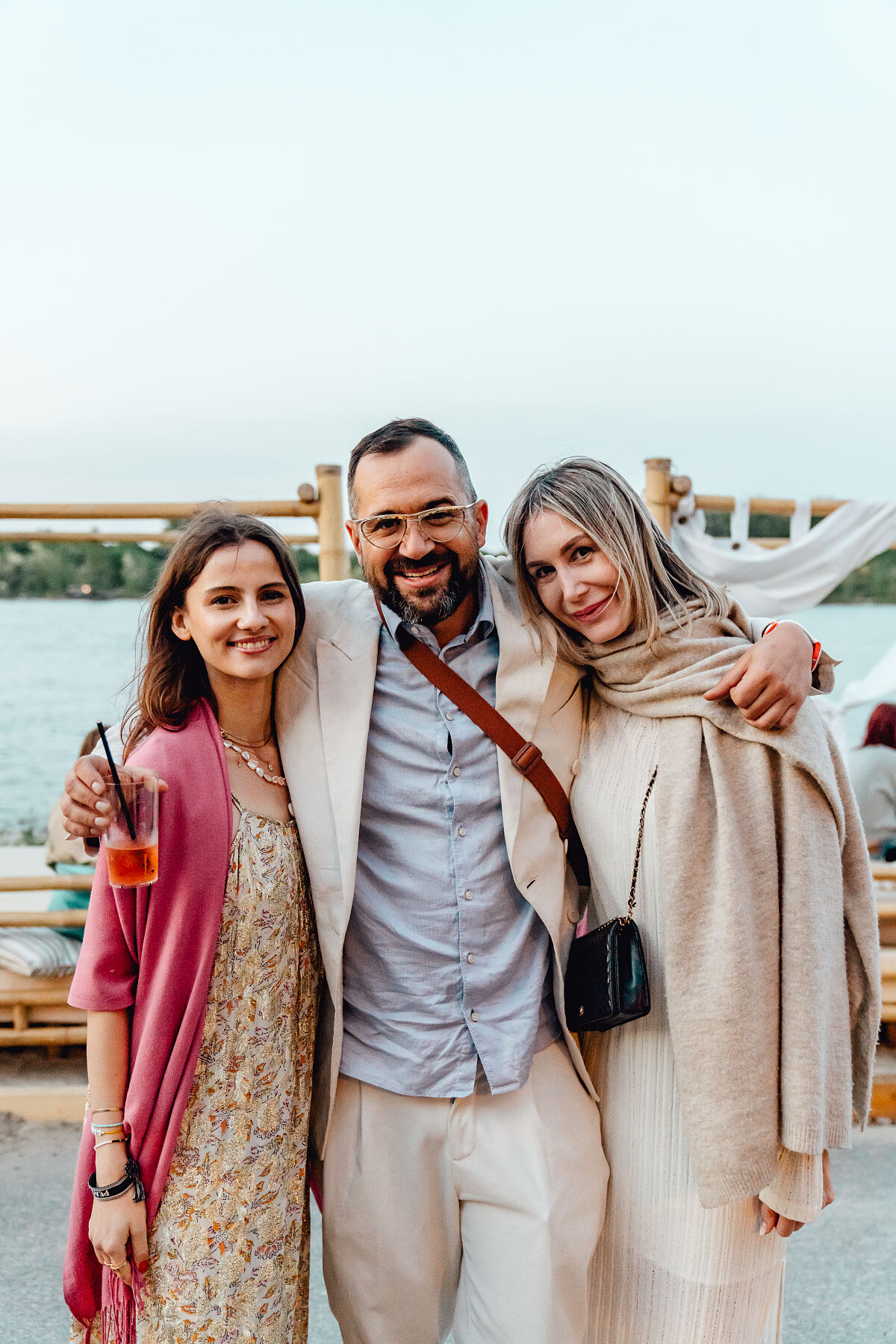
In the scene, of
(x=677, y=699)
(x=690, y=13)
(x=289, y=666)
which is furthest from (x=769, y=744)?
(x=690, y=13)

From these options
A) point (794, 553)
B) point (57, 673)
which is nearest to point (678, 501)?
point (794, 553)

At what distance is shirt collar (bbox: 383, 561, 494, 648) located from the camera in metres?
1.90

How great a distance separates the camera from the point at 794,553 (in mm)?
4801

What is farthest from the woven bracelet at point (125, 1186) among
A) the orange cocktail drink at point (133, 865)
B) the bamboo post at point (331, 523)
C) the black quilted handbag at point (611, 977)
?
the bamboo post at point (331, 523)

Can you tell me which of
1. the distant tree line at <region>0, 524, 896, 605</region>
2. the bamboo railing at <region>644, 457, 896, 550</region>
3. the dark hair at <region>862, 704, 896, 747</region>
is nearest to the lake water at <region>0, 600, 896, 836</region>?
the distant tree line at <region>0, 524, 896, 605</region>

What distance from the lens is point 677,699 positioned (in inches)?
68.4

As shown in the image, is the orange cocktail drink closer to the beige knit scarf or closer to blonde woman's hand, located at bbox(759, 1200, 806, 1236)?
the beige knit scarf

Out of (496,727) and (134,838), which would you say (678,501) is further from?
(134,838)

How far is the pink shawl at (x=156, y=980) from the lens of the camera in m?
1.58

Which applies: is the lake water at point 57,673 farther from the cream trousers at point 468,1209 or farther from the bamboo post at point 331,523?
the cream trousers at point 468,1209

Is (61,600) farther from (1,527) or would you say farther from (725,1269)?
(725,1269)

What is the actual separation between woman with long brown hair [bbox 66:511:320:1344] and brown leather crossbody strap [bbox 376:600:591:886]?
10.1 inches

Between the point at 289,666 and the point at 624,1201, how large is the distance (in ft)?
3.93

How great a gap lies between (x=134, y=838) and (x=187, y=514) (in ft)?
7.36
